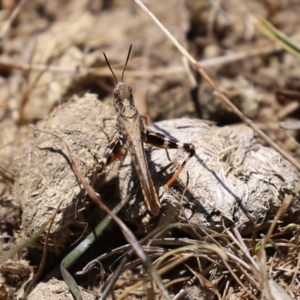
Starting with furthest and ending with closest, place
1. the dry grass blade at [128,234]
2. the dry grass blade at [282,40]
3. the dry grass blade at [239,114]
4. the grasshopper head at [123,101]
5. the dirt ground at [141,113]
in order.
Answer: the dry grass blade at [282,40] → the grasshopper head at [123,101] → the dirt ground at [141,113] → the dry grass blade at [239,114] → the dry grass blade at [128,234]

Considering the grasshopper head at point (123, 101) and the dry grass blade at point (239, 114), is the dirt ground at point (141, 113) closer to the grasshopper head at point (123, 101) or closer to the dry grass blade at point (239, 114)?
the grasshopper head at point (123, 101)

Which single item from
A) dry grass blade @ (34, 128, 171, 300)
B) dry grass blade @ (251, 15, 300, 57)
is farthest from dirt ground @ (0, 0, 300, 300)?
dry grass blade @ (251, 15, 300, 57)

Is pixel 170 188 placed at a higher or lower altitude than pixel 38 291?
higher

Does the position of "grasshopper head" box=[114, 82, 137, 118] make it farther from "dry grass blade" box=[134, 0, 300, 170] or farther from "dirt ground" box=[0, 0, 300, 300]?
"dry grass blade" box=[134, 0, 300, 170]

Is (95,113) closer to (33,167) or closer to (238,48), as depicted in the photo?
(33,167)

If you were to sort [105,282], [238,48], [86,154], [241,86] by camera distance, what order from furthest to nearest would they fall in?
[238,48] < [241,86] < [86,154] < [105,282]

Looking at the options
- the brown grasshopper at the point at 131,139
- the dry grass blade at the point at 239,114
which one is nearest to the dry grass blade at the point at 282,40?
the dry grass blade at the point at 239,114

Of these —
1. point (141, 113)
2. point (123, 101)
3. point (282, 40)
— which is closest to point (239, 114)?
point (123, 101)

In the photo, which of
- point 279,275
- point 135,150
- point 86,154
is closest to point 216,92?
point 135,150

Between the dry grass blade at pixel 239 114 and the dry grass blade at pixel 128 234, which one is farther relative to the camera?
the dry grass blade at pixel 239 114
